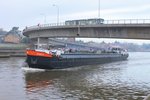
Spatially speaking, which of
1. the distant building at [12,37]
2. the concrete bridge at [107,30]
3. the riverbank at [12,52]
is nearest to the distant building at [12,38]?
the distant building at [12,37]

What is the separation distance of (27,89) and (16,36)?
144m

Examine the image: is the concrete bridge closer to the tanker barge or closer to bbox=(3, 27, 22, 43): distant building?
the tanker barge

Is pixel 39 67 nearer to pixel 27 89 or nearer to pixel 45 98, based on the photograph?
pixel 27 89

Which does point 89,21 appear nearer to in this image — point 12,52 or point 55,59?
point 55,59

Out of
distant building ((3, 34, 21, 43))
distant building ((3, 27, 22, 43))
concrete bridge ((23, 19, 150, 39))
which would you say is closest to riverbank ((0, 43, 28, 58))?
concrete bridge ((23, 19, 150, 39))

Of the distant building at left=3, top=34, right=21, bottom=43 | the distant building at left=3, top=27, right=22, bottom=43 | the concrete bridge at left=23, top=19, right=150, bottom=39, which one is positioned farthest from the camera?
the distant building at left=3, top=27, right=22, bottom=43

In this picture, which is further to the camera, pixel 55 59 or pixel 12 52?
pixel 12 52

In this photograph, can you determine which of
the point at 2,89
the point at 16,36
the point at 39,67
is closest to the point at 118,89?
the point at 2,89

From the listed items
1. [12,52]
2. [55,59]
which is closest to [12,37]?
[12,52]

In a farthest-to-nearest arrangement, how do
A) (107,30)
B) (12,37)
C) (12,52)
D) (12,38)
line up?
(12,37), (12,38), (12,52), (107,30)

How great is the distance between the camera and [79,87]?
1416 inches

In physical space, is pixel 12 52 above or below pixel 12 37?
below

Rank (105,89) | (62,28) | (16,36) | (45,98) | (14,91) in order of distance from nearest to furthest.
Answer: (45,98) < (14,91) < (105,89) < (62,28) < (16,36)

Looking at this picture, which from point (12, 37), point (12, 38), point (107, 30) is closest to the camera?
point (107, 30)
